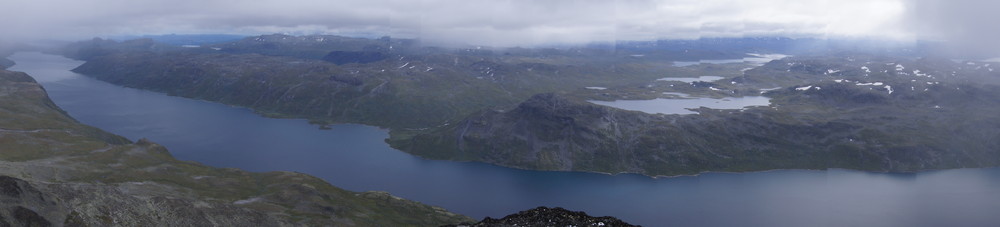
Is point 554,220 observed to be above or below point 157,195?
above

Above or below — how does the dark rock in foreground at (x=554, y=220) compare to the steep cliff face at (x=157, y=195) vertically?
above

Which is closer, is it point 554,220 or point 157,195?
point 554,220

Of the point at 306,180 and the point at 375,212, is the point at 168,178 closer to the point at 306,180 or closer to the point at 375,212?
the point at 306,180

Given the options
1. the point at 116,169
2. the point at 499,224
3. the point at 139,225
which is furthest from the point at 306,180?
the point at 499,224

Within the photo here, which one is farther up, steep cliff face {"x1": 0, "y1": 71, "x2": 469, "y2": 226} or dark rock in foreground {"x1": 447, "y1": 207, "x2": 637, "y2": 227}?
dark rock in foreground {"x1": 447, "y1": 207, "x2": 637, "y2": 227}

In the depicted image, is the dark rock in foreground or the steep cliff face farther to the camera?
the steep cliff face
